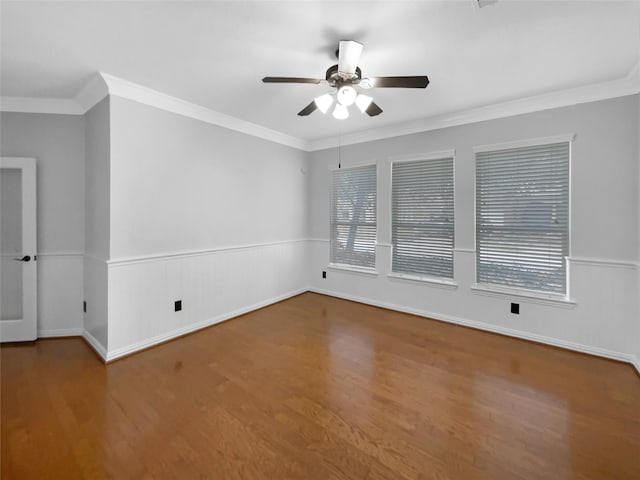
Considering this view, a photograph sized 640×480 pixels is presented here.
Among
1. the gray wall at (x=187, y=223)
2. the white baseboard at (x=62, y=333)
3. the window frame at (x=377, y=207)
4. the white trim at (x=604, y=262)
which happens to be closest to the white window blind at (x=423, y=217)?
the window frame at (x=377, y=207)

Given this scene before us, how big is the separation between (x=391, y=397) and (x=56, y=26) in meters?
3.59

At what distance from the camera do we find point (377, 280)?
4434 millimetres

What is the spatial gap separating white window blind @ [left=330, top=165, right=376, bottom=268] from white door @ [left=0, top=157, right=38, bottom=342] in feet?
12.6

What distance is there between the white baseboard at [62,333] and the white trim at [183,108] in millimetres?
2648

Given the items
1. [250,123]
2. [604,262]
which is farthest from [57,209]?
[604,262]

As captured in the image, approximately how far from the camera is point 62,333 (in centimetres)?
329

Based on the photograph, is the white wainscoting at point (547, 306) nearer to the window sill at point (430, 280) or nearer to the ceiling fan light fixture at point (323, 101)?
the window sill at point (430, 280)

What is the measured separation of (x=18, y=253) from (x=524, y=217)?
222 inches

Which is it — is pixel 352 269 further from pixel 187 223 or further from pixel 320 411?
pixel 320 411

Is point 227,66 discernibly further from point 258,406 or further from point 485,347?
point 485,347

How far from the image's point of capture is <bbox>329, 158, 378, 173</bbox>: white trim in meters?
4.41

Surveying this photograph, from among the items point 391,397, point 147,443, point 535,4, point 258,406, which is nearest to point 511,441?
point 391,397

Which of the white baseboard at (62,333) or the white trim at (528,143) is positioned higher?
the white trim at (528,143)

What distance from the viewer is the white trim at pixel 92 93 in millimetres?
2686
